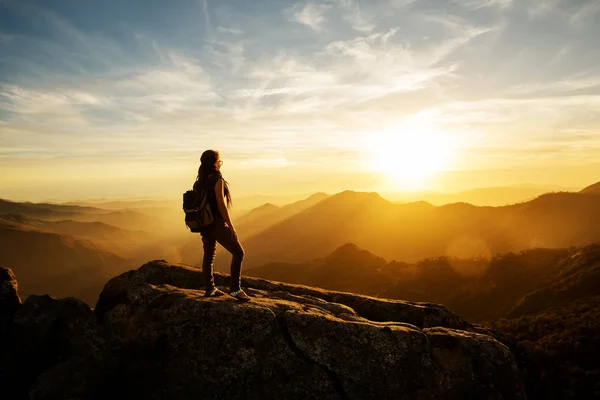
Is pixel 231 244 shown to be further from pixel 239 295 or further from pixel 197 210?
pixel 239 295

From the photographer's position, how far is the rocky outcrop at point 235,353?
6906 mm

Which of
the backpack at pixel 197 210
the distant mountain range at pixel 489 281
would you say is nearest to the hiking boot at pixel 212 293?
the backpack at pixel 197 210

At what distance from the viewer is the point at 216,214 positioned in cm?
811

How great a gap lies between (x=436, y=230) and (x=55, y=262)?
417 ft

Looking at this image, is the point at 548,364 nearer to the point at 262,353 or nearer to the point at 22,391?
the point at 262,353

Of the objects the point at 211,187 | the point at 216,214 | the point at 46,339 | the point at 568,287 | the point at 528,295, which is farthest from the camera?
the point at 528,295

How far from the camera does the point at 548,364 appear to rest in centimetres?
1135

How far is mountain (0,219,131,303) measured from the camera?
294 feet

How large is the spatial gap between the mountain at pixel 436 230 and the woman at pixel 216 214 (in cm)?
6119

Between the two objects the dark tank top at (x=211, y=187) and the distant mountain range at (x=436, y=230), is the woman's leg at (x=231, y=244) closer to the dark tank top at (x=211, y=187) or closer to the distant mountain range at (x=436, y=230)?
the dark tank top at (x=211, y=187)

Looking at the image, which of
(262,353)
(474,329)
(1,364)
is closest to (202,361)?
(262,353)

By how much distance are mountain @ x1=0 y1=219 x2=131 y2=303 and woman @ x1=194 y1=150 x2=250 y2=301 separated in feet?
303

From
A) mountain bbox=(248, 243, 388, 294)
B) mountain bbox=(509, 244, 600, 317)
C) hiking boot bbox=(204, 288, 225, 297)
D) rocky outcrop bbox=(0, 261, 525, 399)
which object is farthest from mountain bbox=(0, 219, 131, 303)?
mountain bbox=(509, 244, 600, 317)

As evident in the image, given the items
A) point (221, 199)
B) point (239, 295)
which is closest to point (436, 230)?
point (239, 295)
